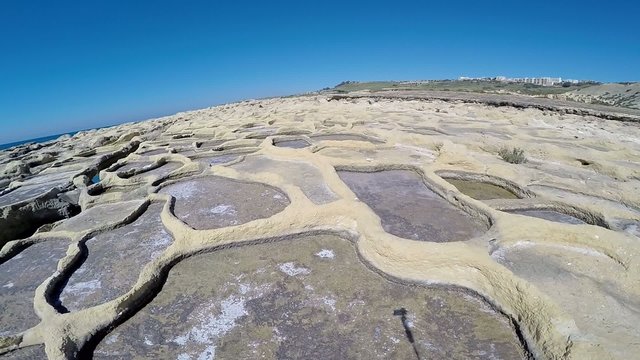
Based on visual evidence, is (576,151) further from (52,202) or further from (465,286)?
(52,202)

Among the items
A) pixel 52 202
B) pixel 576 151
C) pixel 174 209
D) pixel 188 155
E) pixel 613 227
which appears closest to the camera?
pixel 613 227

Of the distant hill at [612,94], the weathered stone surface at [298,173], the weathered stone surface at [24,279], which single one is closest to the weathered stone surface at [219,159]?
the weathered stone surface at [298,173]

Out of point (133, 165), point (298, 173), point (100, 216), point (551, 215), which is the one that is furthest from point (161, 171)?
point (551, 215)

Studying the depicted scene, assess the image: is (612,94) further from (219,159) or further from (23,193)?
(23,193)

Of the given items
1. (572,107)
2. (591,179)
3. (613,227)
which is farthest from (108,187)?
(572,107)

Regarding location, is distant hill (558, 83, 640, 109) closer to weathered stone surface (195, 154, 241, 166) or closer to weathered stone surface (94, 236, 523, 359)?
weathered stone surface (195, 154, 241, 166)

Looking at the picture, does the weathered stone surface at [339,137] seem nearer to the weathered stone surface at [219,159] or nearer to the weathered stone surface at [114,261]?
the weathered stone surface at [219,159]

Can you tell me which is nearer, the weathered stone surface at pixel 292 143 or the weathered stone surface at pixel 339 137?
the weathered stone surface at pixel 292 143
